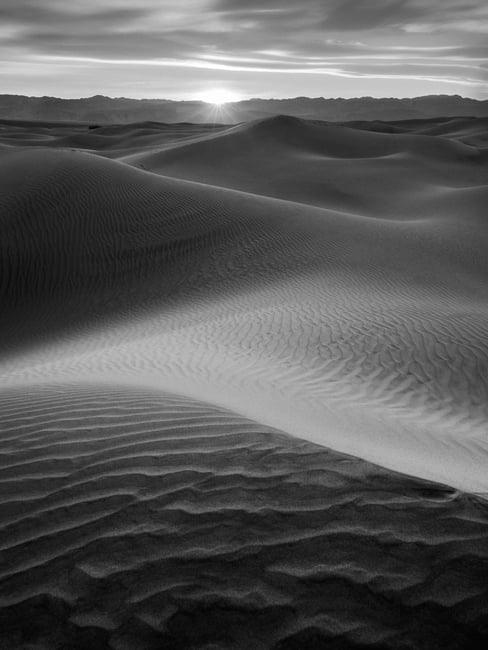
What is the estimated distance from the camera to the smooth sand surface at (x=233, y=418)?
2229 mm

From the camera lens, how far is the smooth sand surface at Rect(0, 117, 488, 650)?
2.23 m

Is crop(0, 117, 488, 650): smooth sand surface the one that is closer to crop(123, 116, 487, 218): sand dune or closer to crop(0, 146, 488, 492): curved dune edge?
crop(0, 146, 488, 492): curved dune edge

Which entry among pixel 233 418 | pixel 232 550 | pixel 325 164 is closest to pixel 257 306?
pixel 233 418

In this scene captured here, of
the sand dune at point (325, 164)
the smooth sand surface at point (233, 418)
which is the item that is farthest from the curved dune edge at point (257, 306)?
the sand dune at point (325, 164)

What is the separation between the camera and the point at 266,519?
104 inches

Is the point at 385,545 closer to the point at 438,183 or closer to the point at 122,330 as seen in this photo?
the point at 122,330

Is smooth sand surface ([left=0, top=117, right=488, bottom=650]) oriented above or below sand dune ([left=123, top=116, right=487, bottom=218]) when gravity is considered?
below

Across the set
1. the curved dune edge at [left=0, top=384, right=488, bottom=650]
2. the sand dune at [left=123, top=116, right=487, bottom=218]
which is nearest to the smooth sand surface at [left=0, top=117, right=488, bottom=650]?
the curved dune edge at [left=0, top=384, right=488, bottom=650]

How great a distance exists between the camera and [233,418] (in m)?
3.94

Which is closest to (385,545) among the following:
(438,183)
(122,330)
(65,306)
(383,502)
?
(383,502)

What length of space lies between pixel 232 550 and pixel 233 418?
152 cm

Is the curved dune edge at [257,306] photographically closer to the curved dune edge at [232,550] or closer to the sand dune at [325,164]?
the curved dune edge at [232,550]

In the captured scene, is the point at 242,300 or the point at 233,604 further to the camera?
the point at 242,300

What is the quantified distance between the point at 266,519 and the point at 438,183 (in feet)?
109
